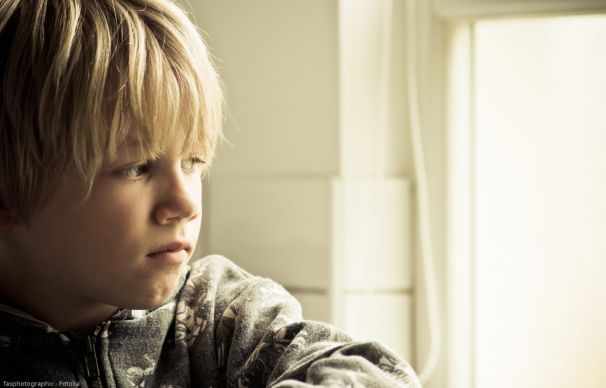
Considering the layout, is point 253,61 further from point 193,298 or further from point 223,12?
point 193,298

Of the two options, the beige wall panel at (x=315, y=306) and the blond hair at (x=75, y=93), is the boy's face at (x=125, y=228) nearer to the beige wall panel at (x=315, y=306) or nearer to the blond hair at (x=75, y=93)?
the blond hair at (x=75, y=93)

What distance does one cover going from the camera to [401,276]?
1.20 m

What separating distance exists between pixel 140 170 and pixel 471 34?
0.58 metres

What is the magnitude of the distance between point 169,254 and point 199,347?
130 mm

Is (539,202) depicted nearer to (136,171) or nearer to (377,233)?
(377,233)

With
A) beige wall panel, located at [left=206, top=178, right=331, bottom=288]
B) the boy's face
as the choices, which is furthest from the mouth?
beige wall panel, located at [left=206, top=178, right=331, bottom=288]

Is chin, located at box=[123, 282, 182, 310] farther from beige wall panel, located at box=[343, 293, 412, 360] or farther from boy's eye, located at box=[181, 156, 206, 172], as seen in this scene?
beige wall panel, located at box=[343, 293, 412, 360]

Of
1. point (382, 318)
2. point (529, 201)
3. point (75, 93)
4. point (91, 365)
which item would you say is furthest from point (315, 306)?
point (75, 93)

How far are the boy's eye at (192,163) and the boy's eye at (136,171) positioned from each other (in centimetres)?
4

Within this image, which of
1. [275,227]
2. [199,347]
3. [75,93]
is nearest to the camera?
[75,93]

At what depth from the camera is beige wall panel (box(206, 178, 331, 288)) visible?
117cm

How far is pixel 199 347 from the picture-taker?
2.73ft

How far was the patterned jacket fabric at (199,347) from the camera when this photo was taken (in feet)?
2.34

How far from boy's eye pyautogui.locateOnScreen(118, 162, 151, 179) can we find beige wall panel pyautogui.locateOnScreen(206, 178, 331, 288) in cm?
45
